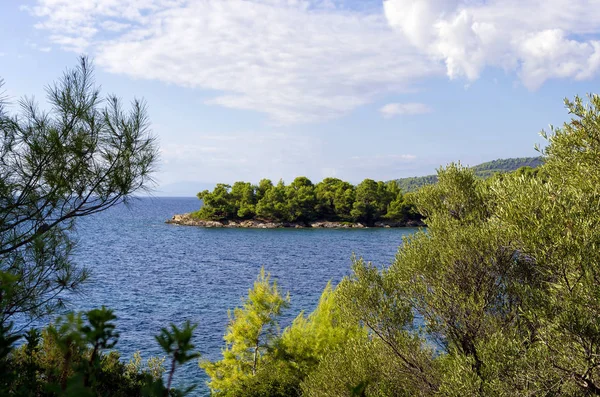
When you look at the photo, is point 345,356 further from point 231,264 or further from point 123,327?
point 231,264

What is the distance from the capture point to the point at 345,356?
16.1 metres

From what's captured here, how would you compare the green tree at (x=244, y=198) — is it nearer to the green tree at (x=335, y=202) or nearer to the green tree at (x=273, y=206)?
the green tree at (x=273, y=206)

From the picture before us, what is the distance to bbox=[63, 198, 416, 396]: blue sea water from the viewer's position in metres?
33.0

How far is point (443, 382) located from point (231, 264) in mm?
49329

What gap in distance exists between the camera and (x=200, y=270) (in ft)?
182

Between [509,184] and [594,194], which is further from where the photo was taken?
[509,184]

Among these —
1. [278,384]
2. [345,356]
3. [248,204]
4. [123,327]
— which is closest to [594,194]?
[345,356]

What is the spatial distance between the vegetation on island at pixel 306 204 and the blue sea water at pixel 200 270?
25.5 feet

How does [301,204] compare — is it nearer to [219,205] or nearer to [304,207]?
[304,207]

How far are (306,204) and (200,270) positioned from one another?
5145cm

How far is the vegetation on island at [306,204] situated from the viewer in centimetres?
10300

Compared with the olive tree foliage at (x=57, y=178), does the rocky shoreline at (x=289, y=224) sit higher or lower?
lower

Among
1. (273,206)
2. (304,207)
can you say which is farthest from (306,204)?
(273,206)

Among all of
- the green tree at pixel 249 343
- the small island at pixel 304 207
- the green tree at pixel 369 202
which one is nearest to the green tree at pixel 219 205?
the small island at pixel 304 207
